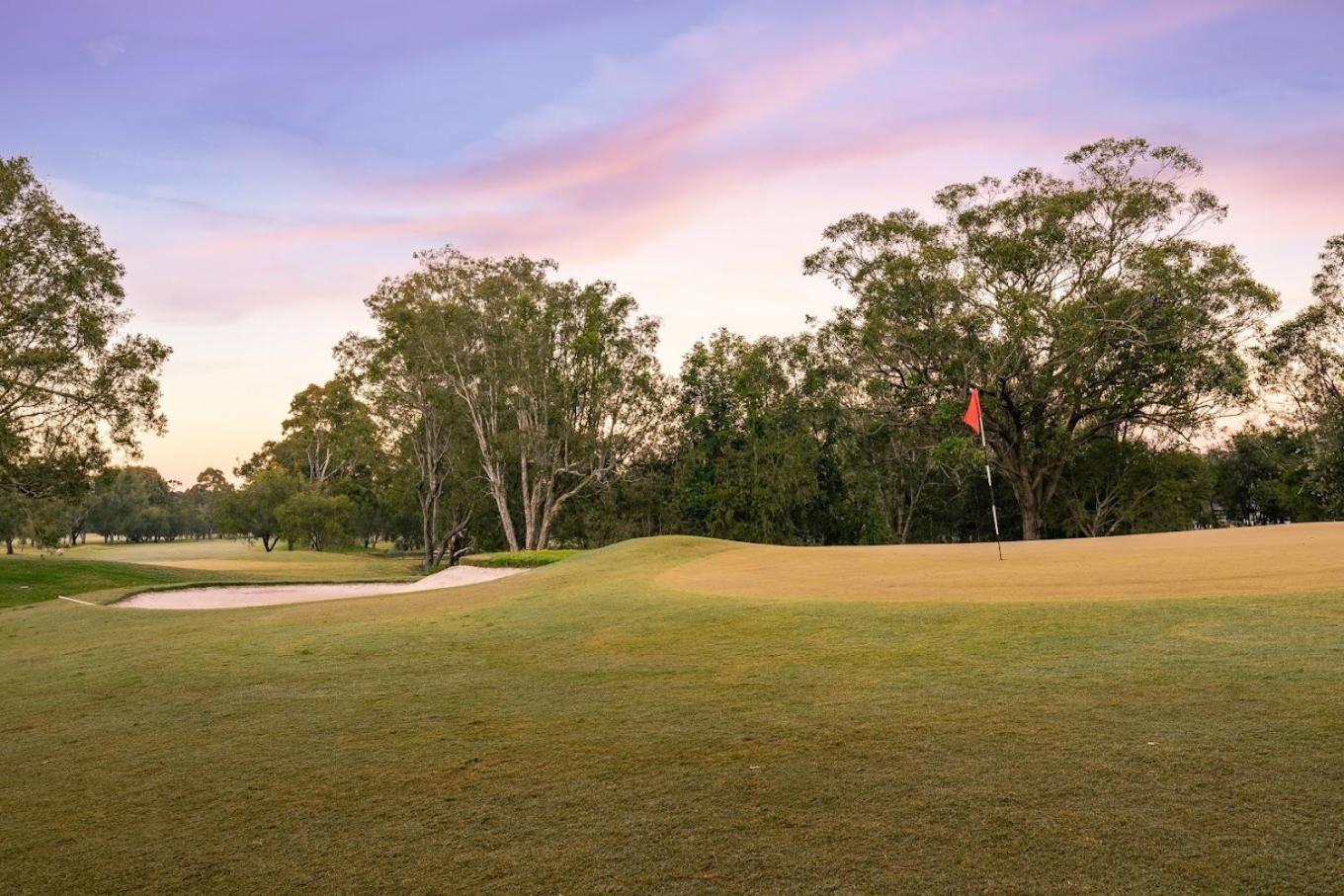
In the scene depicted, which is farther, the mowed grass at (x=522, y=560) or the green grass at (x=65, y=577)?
the mowed grass at (x=522, y=560)

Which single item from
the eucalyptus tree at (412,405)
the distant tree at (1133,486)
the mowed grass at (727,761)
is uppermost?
the eucalyptus tree at (412,405)

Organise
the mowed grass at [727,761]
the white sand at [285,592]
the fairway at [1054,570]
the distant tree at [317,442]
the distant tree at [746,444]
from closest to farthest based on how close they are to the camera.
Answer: the mowed grass at [727,761] → the fairway at [1054,570] → the white sand at [285,592] → the distant tree at [746,444] → the distant tree at [317,442]

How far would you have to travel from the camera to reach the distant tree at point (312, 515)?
6931 cm

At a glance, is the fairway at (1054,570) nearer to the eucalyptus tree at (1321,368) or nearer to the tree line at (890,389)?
the tree line at (890,389)

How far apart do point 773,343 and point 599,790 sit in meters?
48.6

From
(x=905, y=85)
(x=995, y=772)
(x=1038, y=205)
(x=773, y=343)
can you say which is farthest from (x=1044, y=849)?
(x=773, y=343)

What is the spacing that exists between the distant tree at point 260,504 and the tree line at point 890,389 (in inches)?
741

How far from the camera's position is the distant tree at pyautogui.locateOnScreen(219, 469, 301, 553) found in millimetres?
76188

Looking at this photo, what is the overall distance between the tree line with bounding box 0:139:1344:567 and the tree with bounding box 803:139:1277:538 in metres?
0.12

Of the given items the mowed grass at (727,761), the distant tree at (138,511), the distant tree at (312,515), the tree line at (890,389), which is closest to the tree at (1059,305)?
the tree line at (890,389)

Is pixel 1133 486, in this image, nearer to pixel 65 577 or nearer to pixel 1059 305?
pixel 1059 305

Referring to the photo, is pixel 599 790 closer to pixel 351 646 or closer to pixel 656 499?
pixel 351 646

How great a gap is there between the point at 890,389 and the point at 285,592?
30.0m

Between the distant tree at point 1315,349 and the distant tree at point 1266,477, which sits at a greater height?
the distant tree at point 1315,349
